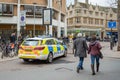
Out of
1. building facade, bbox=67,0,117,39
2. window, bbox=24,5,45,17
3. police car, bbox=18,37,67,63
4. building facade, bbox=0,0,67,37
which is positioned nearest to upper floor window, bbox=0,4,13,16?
building facade, bbox=0,0,67,37

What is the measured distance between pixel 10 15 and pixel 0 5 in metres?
1.99

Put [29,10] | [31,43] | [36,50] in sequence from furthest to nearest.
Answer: [29,10] < [31,43] < [36,50]

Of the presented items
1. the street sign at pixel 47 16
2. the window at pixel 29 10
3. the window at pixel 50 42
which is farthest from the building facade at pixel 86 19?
the window at pixel 50 42

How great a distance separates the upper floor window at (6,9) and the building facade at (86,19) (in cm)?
3453

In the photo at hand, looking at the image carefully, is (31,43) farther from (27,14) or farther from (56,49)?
(27,14)

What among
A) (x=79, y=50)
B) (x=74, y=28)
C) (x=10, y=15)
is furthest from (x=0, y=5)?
(x=74, y=28)

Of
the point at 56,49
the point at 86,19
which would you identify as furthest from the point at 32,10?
the point at 86,19

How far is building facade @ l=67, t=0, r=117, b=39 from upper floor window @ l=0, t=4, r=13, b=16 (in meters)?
34.5

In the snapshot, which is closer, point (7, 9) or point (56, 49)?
point (56, 49)

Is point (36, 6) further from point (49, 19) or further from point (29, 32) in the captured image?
point (49, 19)

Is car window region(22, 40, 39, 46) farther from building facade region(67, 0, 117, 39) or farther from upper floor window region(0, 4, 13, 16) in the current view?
building facade region(67, 0, 117, 39)

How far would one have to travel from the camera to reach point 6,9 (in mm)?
39719

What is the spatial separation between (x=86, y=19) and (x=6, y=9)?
43419 millimetres

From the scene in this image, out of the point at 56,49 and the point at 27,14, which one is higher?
the point at 27,14
